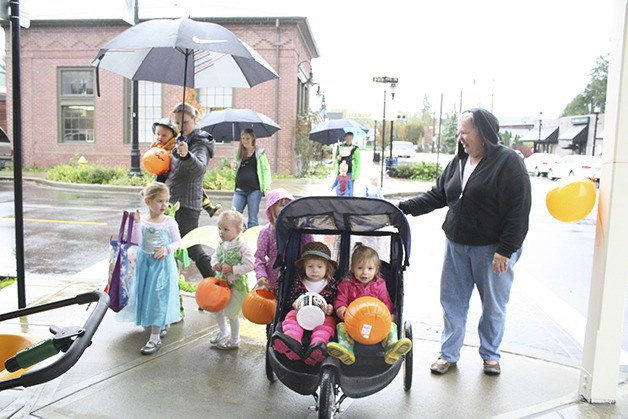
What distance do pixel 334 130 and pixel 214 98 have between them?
7623 millimetres

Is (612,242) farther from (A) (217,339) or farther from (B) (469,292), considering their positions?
(A) (217,339)

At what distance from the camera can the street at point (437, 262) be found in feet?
17.8

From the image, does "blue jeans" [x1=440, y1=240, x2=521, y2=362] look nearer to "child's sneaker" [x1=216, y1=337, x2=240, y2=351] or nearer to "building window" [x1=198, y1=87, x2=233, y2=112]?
"child's sneaker" [x1=216, y1=337, x2=240, y2=351]

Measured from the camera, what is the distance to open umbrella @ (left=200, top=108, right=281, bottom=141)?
10969 millimetres

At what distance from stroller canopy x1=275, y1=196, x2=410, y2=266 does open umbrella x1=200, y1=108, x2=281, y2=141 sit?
7254 mm

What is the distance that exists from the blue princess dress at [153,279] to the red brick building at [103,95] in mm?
18867

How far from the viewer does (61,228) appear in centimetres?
1042

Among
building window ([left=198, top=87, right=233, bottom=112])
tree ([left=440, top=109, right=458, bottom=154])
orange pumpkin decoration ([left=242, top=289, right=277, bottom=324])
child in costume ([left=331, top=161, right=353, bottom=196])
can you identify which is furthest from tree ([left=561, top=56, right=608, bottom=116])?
orange pumpkin decoration ([left=242, top=289, right=277, bottom=324])

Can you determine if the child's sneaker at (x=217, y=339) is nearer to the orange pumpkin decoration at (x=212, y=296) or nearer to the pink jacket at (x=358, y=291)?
the orange pumpkin decoration at (x=212, y=296)

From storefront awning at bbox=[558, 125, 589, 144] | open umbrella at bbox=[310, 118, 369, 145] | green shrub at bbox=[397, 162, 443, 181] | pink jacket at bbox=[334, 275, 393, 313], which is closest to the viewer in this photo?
pink jacket at bbox=[334, 275, 393, 313]

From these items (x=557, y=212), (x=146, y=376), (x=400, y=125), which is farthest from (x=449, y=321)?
(x=400, y=125)

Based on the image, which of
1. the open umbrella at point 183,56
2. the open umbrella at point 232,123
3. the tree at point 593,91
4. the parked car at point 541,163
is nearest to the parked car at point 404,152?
the parked car at point 541,163

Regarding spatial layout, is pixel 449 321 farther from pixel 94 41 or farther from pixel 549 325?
pixel 94 41

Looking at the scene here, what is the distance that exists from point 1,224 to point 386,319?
9.94 m
